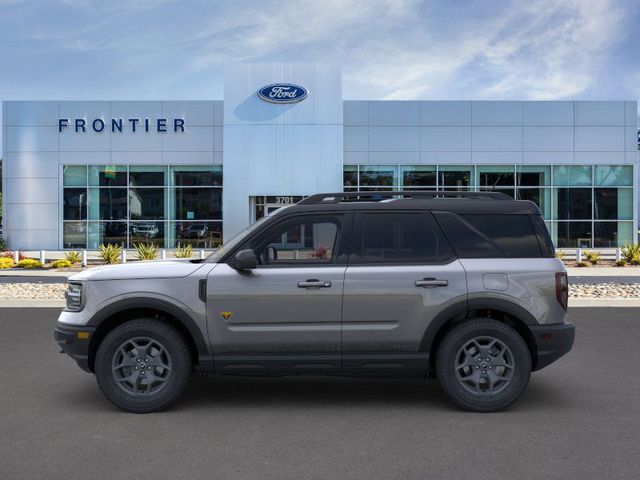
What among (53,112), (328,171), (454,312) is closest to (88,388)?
(454,312)

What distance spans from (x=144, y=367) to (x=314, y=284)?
1.61 m

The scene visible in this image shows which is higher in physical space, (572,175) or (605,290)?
(572,175)

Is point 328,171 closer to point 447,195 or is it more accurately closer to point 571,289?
point 571,289

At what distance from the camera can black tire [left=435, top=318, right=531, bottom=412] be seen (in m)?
5.54

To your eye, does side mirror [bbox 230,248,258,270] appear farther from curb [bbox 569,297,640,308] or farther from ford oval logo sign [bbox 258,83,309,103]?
ford oval logo sign [bbox 258,83,309,103]

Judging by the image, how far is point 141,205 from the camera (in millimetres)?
30531

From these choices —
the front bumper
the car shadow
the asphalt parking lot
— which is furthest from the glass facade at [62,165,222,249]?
the front bumper

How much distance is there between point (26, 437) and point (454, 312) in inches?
139

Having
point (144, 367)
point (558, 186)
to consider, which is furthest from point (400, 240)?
point (558, 186)

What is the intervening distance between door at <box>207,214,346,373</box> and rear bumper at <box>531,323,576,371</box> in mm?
1724

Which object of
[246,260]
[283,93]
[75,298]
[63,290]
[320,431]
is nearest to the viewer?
[320,431]

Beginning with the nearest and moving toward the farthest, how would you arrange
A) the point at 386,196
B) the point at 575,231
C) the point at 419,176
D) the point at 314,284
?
the point at 314,284 → the point at 386,196 → the point at 419,176 → the point at 575,231

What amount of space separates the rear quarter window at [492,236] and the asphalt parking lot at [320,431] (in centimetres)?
138

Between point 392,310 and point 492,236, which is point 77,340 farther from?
point 492,236
